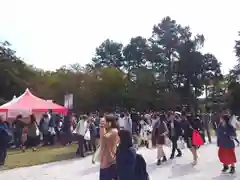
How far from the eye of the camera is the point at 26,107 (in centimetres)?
2389

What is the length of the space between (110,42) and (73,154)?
209 feet

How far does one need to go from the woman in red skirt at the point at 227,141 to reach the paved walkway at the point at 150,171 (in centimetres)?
41

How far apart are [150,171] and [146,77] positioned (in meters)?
47.6

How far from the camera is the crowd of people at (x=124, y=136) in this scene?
6.31 metres

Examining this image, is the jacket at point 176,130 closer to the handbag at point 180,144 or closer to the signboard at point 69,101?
the handbag at point 180,144

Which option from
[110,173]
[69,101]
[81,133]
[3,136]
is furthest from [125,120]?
[110,173]

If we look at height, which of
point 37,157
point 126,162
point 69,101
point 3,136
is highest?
point 69,101

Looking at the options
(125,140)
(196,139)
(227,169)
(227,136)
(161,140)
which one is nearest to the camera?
(125,140)

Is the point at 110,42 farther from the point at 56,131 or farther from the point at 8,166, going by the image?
the point at 8,166

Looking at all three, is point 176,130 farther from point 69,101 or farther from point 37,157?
point 69,101

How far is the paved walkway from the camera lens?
1151 cm

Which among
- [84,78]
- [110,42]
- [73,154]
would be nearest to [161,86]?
[84,78]

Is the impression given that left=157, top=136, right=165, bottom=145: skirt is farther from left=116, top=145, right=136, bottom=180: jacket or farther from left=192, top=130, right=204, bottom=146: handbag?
left=116, top=145, right=136, bottom=180: jacket

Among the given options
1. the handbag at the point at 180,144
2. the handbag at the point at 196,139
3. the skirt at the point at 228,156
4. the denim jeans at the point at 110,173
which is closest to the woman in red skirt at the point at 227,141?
the skirt at the point at 228,156
